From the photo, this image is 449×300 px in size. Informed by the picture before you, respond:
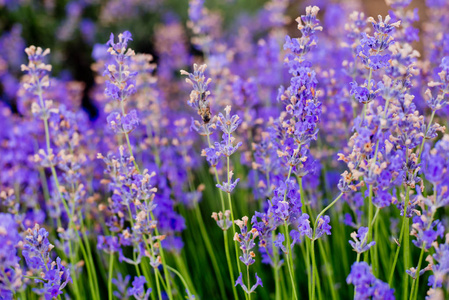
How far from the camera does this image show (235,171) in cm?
268

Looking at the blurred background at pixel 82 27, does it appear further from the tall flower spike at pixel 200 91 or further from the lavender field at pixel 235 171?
the tall flower spike at pixel 200 91

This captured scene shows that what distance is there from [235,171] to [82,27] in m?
2.90

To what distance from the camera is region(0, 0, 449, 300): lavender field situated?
4.31 feet

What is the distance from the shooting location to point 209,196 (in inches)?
107

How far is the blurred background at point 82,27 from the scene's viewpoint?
3943mm

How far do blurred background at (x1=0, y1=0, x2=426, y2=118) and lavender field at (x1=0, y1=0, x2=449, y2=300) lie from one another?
0.03 meters

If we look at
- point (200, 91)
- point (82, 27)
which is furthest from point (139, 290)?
point (82, 27)

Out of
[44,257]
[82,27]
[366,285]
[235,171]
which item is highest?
[82,27]

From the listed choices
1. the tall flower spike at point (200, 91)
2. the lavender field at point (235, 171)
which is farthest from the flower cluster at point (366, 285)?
the tall flower spike at point (200, 91)

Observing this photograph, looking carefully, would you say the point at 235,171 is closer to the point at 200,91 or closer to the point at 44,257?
the point at 200,91

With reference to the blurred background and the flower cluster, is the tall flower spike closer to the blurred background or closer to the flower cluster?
the flower cluster

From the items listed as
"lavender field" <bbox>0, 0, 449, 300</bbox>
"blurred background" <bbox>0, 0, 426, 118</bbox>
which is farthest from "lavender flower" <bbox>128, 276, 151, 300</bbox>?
"blurred background" <bbox>0, 0, 426, 118</bbox>

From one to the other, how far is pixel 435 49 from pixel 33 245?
213 cm

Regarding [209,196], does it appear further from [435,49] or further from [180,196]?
[435,49]
